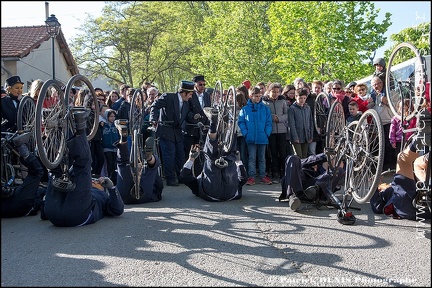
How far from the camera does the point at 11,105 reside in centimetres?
799

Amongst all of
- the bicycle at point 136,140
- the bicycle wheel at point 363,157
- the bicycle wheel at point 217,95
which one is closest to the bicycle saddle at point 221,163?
the bicycle at point 136,140

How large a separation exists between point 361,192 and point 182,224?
7.89 ft

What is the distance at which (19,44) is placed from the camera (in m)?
21.5

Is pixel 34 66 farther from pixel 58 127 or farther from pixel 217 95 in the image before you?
pixel 58 127

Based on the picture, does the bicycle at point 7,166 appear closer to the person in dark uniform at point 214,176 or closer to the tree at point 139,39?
the tree at point 139,39

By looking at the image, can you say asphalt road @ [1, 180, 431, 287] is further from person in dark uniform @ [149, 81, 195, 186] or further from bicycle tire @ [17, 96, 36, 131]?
person in dark uniform @ [149, 81, 195, 186]

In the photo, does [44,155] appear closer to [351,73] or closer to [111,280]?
[111,280]

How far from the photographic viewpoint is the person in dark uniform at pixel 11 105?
7.86 meters

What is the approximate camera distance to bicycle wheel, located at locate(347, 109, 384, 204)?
19.0 ft

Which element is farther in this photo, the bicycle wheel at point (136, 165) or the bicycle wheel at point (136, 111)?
the bicycle wheel at point (136, 111)

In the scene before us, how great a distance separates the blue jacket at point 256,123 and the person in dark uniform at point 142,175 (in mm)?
2532

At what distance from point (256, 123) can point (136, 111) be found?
2585 millimetres

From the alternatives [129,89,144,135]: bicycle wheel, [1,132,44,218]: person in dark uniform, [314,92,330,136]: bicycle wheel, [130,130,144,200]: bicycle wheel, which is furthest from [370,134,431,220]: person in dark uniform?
[1,132,44,218]: person in dark uniform

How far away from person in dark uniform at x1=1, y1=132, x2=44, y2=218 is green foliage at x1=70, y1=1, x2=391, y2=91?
219 cm
